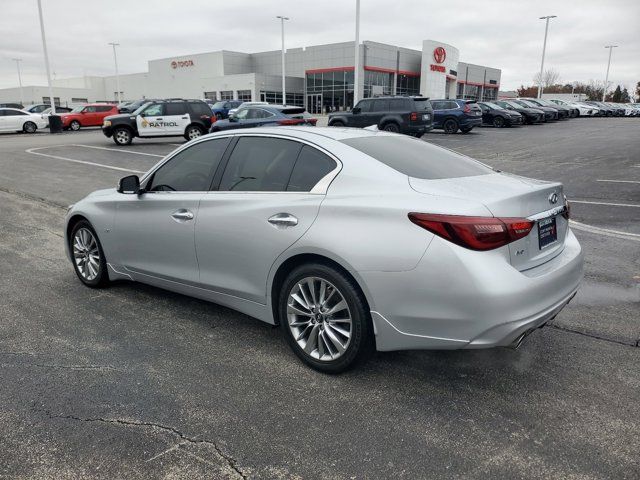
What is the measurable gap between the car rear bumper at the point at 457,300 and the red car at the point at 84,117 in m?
32.7

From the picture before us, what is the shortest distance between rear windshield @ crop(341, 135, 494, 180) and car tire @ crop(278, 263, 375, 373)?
33.7 inches

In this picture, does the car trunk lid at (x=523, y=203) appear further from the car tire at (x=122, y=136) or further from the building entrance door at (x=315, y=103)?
the building entrance door at (x=315, y=103)

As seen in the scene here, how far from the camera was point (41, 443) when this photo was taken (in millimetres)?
2762

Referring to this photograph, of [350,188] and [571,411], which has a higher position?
[350,188]

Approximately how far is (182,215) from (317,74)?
6796cm

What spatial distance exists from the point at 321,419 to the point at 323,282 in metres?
0.82

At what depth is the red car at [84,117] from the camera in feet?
103

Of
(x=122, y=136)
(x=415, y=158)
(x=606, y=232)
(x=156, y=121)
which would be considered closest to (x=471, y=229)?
(x=415, y=158)

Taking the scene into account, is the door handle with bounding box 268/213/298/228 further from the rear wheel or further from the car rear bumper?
the rear wheel

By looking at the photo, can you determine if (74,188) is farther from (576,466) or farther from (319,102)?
(319,102)

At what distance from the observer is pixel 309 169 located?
3594 millimetres

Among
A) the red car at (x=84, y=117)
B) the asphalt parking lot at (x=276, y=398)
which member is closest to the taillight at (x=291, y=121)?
the asphalt parking lot at (x=276, y=398)

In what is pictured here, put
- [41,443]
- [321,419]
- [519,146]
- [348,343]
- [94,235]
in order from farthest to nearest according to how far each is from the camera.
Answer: [519,146], [94,235], [348,343], [321,419], [41,443]

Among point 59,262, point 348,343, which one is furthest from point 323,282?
point 59,262
